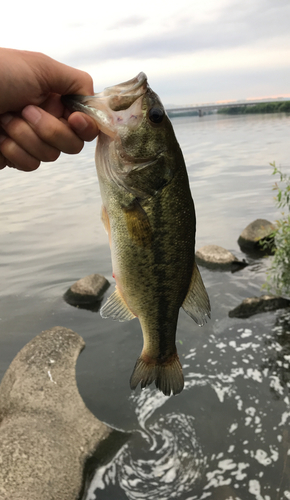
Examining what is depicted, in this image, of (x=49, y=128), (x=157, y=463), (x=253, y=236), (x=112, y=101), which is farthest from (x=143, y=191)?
(x=253, y=236)

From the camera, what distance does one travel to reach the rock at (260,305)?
1095 centimetres

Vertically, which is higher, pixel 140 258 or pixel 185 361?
pixel 140 258

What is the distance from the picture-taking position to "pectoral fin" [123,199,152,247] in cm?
239

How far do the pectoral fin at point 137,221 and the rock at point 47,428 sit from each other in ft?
14.8

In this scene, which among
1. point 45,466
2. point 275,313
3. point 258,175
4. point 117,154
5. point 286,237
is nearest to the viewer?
point 117,154

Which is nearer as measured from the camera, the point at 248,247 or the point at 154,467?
the point at 154,467

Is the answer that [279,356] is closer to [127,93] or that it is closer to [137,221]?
[137,221]

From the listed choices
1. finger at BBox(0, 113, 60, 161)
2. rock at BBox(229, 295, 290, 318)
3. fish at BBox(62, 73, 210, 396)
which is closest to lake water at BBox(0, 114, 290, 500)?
rock at BBox(229, 295, 290, 318)

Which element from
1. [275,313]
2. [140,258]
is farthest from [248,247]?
[140,258]

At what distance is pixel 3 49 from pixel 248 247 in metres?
14.9

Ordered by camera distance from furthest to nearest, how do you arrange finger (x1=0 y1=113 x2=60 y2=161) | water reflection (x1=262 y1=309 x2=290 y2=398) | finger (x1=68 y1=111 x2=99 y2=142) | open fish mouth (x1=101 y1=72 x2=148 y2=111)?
1. water reflection (x1=262 y1=309 x2=290 y2=398)
2. finger (x1=0 y1=113 x2=60 y2=161)
3. finger (x1=68 y1=111 x2=99 y2=142)
4. open fish mouth (x1=101 y1=72 x2=148 y2=111)

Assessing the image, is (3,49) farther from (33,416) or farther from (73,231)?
(73,231)

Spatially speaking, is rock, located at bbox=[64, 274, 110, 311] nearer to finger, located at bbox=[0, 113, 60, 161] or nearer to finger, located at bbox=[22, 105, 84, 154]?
finger, located at bbox=[0, 113, 60, 161]

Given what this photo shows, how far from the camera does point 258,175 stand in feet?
113
